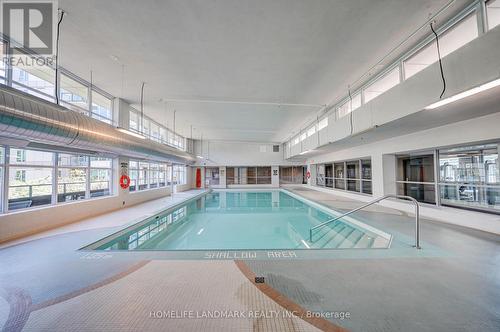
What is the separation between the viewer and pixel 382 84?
4695mm

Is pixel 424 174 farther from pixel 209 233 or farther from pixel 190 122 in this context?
pixel 190 122

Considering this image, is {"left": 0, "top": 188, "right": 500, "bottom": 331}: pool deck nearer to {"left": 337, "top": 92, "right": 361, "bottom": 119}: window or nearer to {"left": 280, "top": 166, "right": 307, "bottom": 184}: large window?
{"left": 337, "top": 92, "right": 361, "bottom": 119}: window

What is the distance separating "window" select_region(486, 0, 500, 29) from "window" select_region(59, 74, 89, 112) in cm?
823

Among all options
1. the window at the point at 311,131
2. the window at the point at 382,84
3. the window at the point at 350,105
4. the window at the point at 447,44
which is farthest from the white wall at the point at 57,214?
the window at the point at 447,44

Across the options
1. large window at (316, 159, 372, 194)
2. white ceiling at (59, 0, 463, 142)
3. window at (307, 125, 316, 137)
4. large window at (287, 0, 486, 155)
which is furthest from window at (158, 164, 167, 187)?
large window at (287, 0, 486, 155)

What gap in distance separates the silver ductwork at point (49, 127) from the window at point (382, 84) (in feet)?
22.0

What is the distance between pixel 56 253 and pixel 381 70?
7427mm

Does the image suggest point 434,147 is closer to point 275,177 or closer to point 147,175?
point 147,175

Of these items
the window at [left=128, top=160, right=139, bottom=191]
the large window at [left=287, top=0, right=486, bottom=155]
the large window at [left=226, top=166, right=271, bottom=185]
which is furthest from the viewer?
the large window at [left=226, top=166, right=271, bottom=185]

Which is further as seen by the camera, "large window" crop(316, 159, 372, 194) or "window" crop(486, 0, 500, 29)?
"large window" crop(316, 159, 372, 194)

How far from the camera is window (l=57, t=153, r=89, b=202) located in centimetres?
470

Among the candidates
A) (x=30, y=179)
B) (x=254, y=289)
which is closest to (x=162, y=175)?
(x=30, y=179)

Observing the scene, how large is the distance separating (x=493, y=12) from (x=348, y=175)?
6.90 meters

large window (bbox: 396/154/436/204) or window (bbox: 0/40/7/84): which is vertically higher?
window (bbox: 0/40/7/84)
